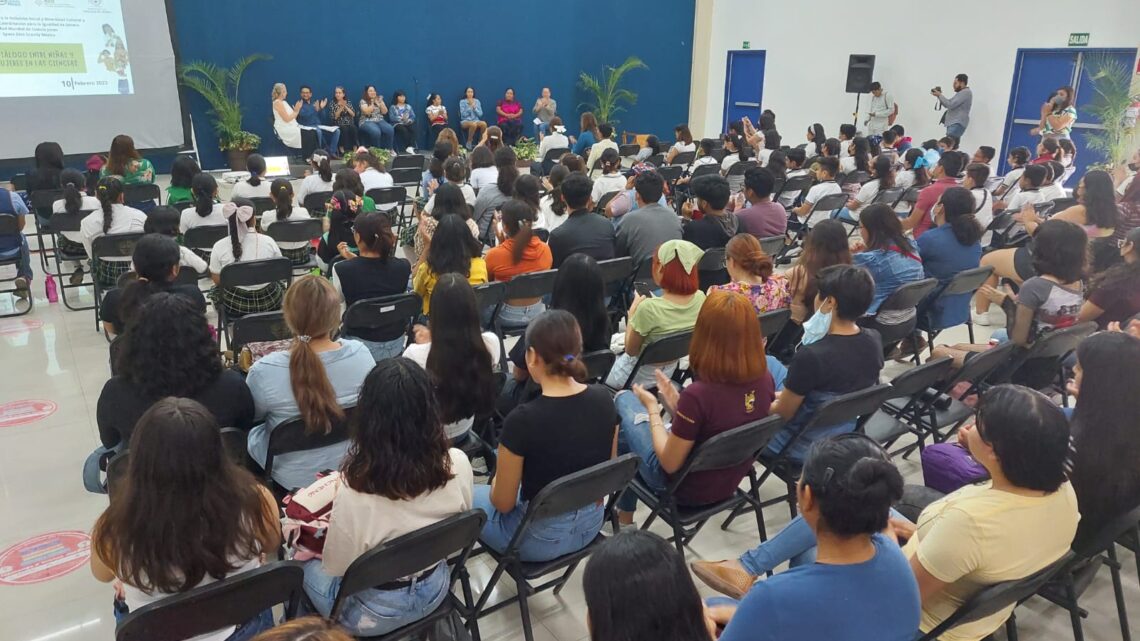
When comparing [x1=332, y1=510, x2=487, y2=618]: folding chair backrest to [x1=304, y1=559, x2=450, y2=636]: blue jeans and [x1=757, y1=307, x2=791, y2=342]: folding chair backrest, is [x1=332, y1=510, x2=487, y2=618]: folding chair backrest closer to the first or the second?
[x1=304, y1=559, x2=450, y2=636]: blue jeans

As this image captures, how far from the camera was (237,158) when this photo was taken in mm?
11766

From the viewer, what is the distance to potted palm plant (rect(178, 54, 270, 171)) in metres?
11.4

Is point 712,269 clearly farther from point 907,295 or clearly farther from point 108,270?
point 108,270

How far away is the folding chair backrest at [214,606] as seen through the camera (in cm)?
156

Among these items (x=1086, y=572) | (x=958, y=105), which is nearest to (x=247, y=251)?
(x=1086, y=572)

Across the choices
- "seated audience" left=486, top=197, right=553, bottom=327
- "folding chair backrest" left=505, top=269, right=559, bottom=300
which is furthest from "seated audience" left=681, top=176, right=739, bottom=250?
"folding chair backrest" left=505, top=269, right=559, bottom=300

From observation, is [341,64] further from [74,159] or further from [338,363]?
[338,363]

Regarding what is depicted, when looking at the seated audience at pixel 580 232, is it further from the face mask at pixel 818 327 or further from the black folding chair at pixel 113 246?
the black folding chair at pixel 113 246

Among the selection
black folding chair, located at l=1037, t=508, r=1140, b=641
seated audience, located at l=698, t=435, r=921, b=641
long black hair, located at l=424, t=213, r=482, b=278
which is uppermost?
long black hair, located at l=424, t=213, r=482, b=278

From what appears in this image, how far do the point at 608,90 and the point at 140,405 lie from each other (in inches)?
548

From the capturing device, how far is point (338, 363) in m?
2.74

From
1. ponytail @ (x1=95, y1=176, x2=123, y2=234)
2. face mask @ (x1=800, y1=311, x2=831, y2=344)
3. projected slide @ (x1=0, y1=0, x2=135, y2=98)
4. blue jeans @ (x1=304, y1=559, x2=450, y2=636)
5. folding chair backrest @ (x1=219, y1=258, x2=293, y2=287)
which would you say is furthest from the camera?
projected slide @ (x1=0, y1=0, x2=135, y2=98)

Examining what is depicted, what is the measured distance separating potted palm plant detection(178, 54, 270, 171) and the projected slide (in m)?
1.04

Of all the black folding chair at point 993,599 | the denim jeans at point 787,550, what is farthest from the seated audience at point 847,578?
the denim jeans at point 787,550
